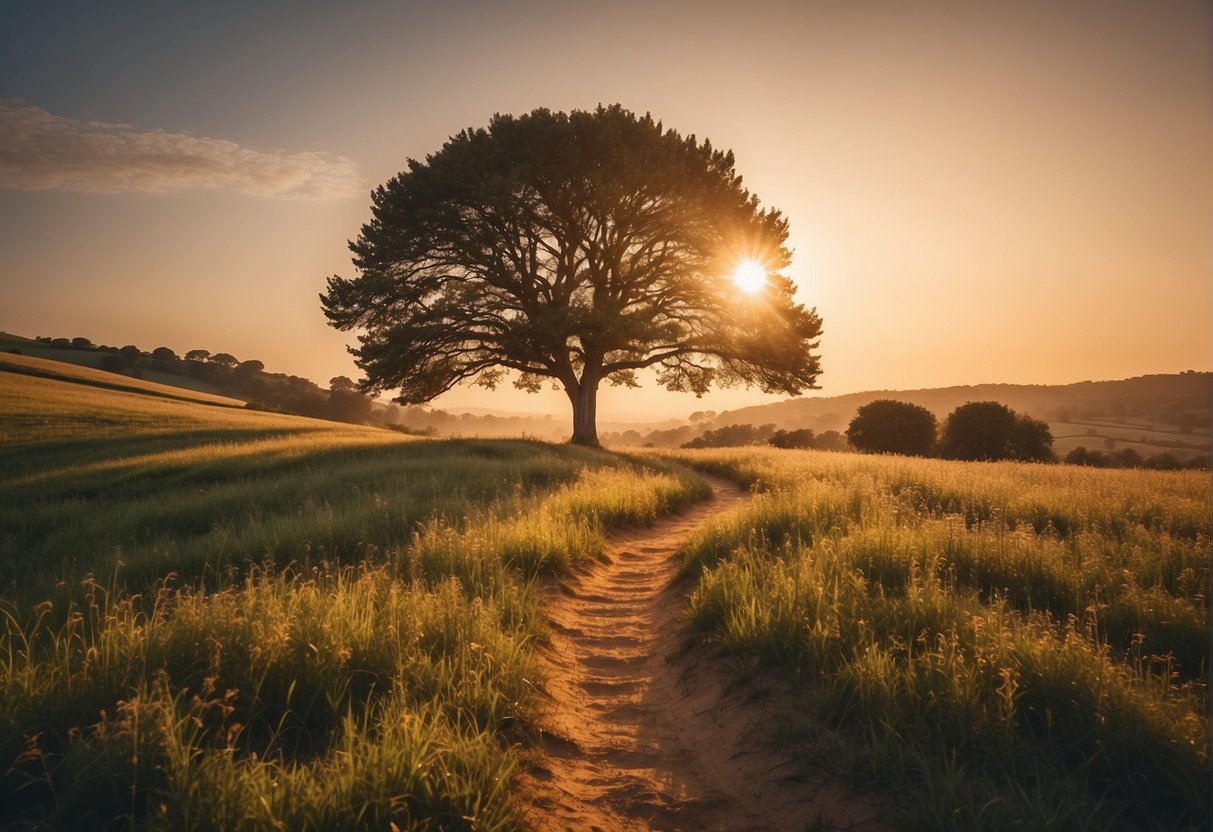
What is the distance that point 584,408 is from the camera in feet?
85.9

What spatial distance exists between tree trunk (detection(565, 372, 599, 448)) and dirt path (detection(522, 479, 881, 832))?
20.1 metres

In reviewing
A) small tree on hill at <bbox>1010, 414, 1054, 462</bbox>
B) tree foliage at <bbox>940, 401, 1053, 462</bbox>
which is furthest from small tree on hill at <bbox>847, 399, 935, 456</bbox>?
small tree on hill at <bbox>1010, 414, 1054, 462</bbox>

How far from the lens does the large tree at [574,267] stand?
22.2 metres

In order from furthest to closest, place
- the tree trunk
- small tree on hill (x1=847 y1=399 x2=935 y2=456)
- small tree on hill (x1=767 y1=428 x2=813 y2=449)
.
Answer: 1. small tree on hill (x1=767 y1=428 x2=813 y2=449)
2. small tree on hill (x1=847 y1=399 x2=935 y2=456)
3. the tree trunk

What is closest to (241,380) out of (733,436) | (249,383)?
(249,383)

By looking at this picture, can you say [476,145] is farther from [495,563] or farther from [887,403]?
[887,403]

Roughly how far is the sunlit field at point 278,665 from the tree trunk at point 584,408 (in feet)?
54.7

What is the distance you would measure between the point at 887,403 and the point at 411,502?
33.4 metres

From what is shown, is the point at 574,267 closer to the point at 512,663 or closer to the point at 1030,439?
the point at 512,663

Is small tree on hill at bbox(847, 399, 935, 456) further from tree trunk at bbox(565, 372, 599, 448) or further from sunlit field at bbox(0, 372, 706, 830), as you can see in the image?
sunlit field at bbox(0, 372, 706, 830)

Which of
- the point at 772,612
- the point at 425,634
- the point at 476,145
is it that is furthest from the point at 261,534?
the point at 476,145

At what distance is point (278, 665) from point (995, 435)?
36.1m

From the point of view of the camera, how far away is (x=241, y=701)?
317 cm

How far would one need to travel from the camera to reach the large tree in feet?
72.7
